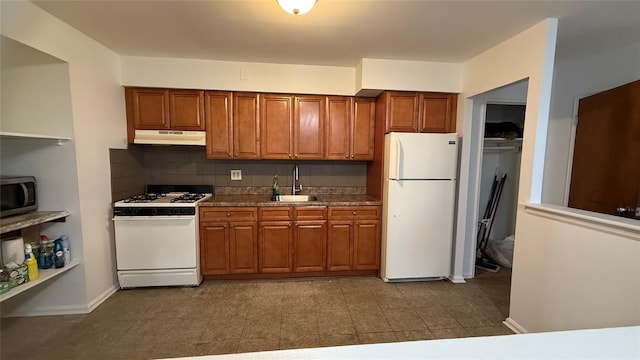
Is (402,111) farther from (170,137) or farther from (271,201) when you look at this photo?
(170,137)

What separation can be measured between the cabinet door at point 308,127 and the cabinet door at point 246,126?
0.44m

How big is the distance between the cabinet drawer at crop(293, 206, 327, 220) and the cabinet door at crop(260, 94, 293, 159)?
64cm

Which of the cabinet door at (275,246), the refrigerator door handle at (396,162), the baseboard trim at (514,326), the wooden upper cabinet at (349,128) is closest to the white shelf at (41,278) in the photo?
the cabinet door at (275,246)

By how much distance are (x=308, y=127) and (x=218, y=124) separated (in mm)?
995

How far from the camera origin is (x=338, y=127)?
10.3 feet

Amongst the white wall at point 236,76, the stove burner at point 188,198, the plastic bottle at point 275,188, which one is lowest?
the stove burner at point 188,198

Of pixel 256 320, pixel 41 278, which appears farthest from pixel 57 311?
pixel 256 320

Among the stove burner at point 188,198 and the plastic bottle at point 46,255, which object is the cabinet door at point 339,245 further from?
the plastic bottle at point 46,255

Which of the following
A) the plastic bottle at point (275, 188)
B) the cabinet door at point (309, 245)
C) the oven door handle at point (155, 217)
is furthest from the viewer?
the plastic bottle at point (275, 188)

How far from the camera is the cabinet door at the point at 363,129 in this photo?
3.17 metres

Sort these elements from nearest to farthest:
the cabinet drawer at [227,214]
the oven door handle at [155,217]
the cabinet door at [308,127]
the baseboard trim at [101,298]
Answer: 1. the baseboard trim at [101,298]
2. the oven door handle at [155,217]
3. the cabinet drawer at [227,214]
4. the cabinet door at [308,127]

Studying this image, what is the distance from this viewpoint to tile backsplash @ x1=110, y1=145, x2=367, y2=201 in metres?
3.22

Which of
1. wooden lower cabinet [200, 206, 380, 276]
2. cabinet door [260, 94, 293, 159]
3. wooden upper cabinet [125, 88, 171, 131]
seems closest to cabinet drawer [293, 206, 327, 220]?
wooden lower cabinet [200, 206, 380, 276]

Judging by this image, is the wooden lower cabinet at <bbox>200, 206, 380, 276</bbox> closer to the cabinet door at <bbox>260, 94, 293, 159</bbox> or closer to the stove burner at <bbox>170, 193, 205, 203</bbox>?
the stove burner at <bbox>170, 193, 205, 203</bbox>
